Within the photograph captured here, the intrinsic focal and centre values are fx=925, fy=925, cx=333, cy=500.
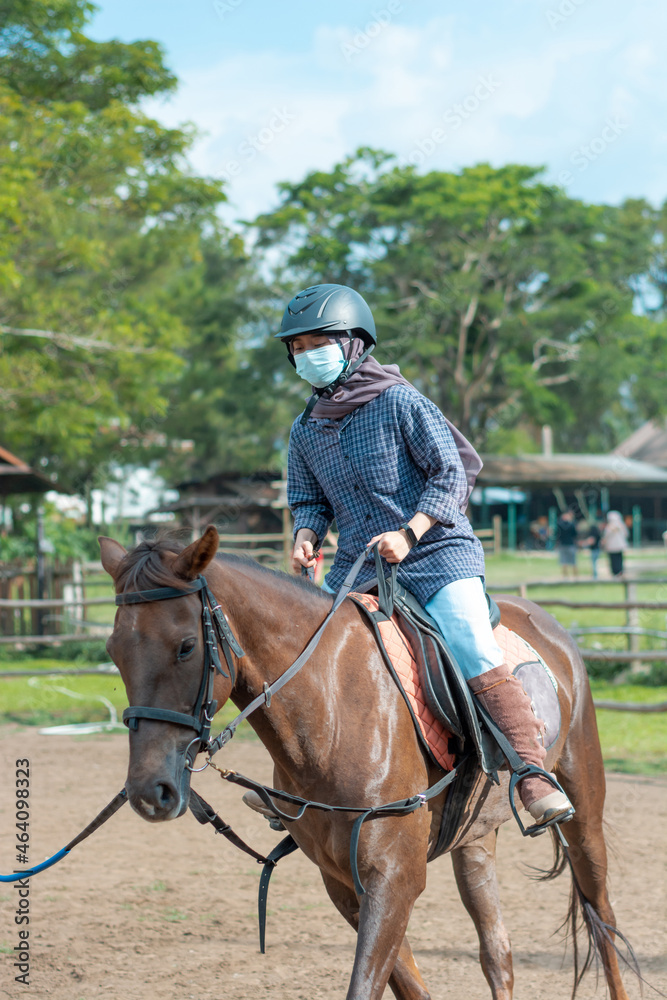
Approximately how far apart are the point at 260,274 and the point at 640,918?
127 ft

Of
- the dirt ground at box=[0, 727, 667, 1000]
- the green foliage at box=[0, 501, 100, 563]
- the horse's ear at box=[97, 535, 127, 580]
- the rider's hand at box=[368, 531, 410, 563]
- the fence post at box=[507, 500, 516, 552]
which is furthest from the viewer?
the fence post at box=[507, 500, 516, 552]

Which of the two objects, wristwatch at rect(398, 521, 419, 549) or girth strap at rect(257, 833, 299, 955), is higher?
wristwatch at rect(398, 521, 419, 549)

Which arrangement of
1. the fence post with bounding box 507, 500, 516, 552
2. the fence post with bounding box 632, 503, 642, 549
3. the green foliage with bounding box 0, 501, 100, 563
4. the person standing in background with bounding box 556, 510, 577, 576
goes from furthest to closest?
the fence post with bounding box 632, 503, 642, 549, the fence post with bounding box 507, 500, 516, 552, the person standing in background with bounding box 556, 510, 577, 576, the green foliage with bounding box 0, 501, 100, 563

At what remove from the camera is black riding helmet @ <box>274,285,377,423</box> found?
2.91 m

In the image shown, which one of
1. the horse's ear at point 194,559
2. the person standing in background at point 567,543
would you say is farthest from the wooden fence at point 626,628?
the person standing in background at point 567,543

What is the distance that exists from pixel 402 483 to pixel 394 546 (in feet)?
1.06

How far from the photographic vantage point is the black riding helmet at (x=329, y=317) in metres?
2.91

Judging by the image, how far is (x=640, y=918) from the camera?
15.5 feet

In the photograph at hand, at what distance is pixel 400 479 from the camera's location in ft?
9.83

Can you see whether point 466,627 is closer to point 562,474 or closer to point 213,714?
point 213,714

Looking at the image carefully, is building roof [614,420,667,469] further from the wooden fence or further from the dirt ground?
the dirt ground

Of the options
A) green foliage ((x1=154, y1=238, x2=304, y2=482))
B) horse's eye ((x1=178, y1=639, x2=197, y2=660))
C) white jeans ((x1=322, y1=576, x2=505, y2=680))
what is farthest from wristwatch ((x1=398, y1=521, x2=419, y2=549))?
green foliage ((x1=154, y1=238, x2=304, y2=482))

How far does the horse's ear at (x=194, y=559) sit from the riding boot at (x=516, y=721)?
104 centimetres

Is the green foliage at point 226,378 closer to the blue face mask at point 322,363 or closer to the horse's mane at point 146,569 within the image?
the blue face mask at point 322,363
